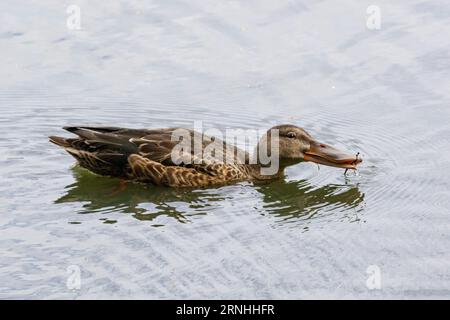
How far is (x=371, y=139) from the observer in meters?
14.2

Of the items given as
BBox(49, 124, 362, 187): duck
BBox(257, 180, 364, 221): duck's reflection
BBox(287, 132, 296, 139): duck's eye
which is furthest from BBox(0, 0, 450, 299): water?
BBox(287, 132, 296, 139): duck's eye

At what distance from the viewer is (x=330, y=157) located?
13.2 m

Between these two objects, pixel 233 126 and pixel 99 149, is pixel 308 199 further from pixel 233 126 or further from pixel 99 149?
pixel 99 149

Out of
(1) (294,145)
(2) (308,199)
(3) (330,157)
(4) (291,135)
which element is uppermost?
(4) (291,135)

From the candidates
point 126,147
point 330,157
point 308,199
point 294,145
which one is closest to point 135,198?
point 126,147

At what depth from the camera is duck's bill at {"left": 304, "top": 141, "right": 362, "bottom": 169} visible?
13.1 meters

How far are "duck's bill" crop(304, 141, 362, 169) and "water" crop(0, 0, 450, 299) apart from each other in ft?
0.73

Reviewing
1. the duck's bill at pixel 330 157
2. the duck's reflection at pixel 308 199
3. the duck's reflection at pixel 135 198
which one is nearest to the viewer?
the duck's reflection at pixel 135 198

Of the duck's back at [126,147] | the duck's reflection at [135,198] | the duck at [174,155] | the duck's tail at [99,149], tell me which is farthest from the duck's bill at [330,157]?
the duck's tail at [99,149]

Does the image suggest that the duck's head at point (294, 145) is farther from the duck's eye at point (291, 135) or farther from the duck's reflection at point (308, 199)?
the duck's reflection at point (308, 199)

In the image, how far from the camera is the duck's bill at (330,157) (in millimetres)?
13109

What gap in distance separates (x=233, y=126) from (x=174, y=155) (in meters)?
1.85

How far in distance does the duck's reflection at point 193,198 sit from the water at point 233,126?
0.11 ft

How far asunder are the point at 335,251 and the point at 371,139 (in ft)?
12.1
